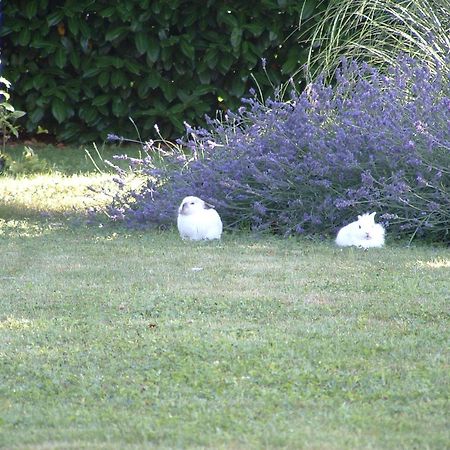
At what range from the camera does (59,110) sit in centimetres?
1310

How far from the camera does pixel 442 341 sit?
504cm

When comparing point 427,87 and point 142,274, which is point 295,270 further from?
point 427,87

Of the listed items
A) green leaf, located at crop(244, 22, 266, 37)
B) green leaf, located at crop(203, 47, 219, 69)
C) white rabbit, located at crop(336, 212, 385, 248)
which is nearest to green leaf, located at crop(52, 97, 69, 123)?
green leaf, located at crop(203, 47, 219, 69)

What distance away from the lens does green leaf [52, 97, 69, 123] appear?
1306 centimetres

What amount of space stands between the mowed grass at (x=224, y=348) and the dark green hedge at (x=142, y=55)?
5.84 meters

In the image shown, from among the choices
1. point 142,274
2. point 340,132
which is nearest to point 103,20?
point 340,132

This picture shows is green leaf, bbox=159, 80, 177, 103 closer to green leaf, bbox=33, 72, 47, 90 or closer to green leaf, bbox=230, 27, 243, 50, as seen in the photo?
green leaf, bbox=230, 27, 243, 50

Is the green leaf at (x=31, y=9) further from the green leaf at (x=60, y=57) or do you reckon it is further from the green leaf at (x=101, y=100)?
the green leaf at (x=101, y=100)

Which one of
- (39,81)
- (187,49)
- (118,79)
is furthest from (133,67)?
(39,81)

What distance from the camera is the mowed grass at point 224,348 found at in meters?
3.96

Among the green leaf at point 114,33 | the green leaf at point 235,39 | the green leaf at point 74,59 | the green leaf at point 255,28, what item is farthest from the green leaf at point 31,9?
the green leaf at point 255,28

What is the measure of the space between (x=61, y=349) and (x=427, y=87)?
414 centimetres

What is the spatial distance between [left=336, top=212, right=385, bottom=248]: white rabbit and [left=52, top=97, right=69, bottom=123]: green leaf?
6296mm

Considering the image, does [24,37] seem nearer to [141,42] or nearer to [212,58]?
[141,42]
